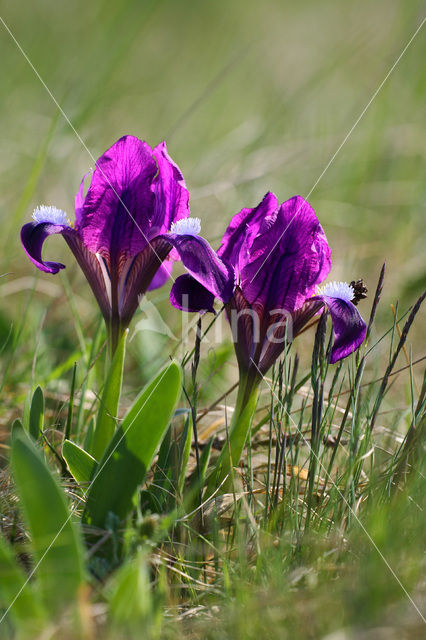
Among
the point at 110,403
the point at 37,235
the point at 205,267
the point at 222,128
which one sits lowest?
the point at 110,403

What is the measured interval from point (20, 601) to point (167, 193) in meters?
0.80

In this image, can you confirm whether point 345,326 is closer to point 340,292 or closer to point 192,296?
point 340,292

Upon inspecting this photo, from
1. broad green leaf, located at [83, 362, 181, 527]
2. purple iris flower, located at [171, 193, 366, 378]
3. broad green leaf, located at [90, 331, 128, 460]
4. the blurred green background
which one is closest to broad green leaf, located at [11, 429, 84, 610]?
broad green leaf, located at [83, 362, 181, 527]

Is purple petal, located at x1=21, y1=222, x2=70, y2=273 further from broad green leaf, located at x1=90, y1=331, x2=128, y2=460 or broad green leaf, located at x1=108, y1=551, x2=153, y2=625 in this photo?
broad green leaf, located at x1=108, y1=551, x2=153, y2=625

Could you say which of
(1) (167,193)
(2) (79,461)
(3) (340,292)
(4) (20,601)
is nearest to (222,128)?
(1) (167,193)

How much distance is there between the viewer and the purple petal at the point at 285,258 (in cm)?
122

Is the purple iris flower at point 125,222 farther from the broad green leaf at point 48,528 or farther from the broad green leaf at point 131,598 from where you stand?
the broad green leaf at point 131,598

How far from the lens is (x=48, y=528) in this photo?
0.92 m

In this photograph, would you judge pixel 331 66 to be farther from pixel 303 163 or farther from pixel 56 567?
pixel 56 567

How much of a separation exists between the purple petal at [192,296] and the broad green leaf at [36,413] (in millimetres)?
348

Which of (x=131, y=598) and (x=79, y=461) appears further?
(x=79, y=461)

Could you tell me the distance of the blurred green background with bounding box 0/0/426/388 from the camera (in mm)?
2496

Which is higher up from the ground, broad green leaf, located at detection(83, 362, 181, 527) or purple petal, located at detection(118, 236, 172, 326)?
→ purple petal, located at detection(118, 236, 172, 326)

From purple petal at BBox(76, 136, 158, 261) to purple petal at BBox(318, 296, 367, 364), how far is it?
1.35 feet
